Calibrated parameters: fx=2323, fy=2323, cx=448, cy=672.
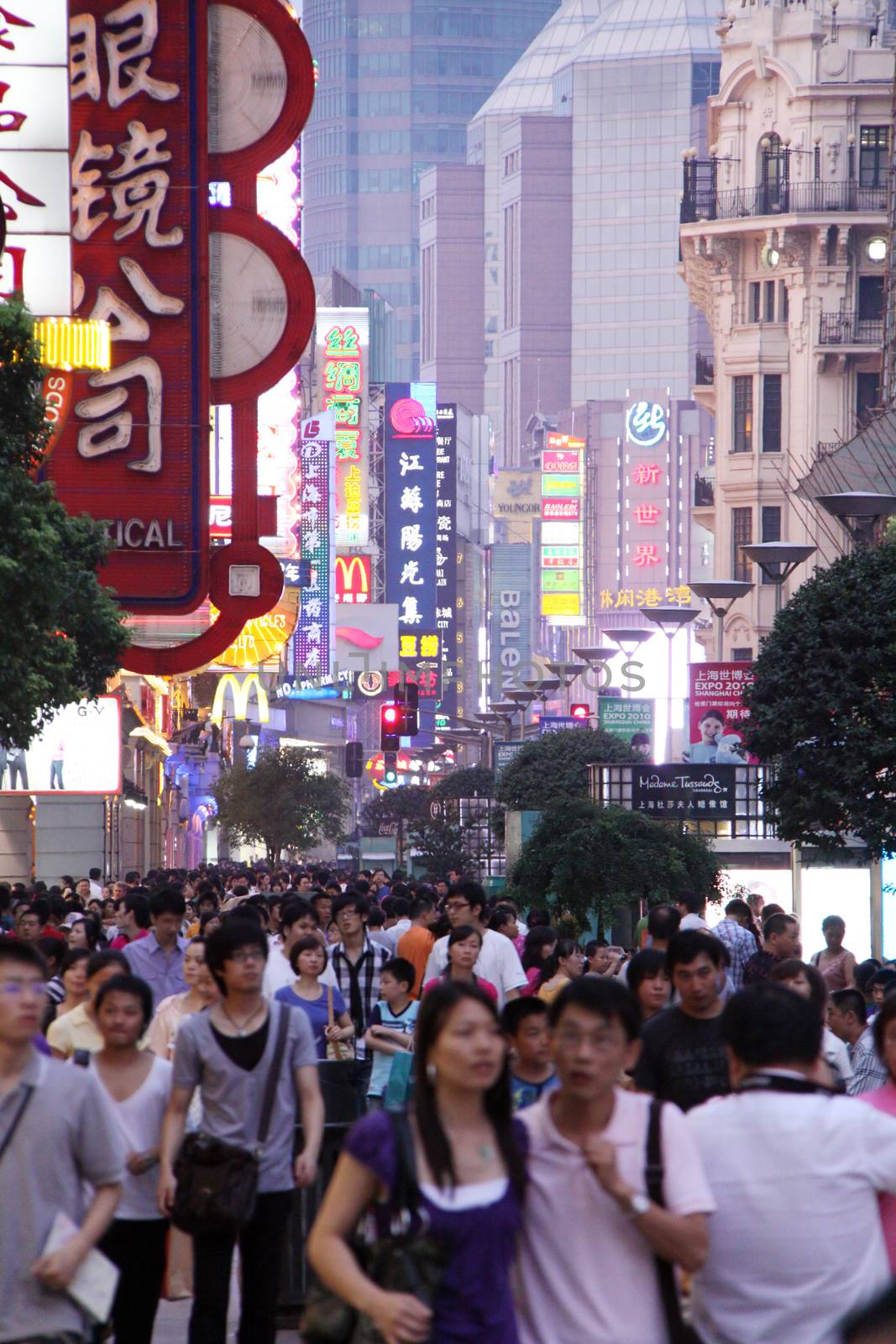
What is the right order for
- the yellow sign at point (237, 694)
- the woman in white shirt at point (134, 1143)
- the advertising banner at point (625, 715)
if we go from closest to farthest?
1. the woman in white shirt at point (134, 1143)
2. the advertising banner at point (625, 715)
3. the yellow sign at point (237, 694)

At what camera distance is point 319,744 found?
12925 centimetres

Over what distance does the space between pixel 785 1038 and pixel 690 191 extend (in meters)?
70.3

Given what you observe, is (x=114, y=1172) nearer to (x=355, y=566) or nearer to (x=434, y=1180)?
(x=434, y=1180)

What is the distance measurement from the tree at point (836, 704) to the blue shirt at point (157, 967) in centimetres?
1421

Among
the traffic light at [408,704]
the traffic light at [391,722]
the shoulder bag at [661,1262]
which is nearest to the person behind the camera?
the shoulder bag at [661,1262]

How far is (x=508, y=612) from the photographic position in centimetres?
17900

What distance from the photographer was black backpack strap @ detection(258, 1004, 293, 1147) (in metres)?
7.12

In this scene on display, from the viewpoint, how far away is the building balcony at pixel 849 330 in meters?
69.8

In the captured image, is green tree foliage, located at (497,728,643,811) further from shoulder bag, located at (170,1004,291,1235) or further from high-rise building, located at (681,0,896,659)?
shoulder bag, located at (170,1004,291,1235)

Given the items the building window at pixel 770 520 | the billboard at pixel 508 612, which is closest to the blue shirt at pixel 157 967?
the building window at pixel 770 520

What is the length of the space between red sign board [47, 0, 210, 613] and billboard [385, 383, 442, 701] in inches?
4864

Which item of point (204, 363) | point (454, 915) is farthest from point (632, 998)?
point (204, 363)

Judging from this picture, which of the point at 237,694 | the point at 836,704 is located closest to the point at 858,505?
the point at 836,704

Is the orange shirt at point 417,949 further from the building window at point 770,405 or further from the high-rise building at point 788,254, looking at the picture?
the building window at point 770,405
